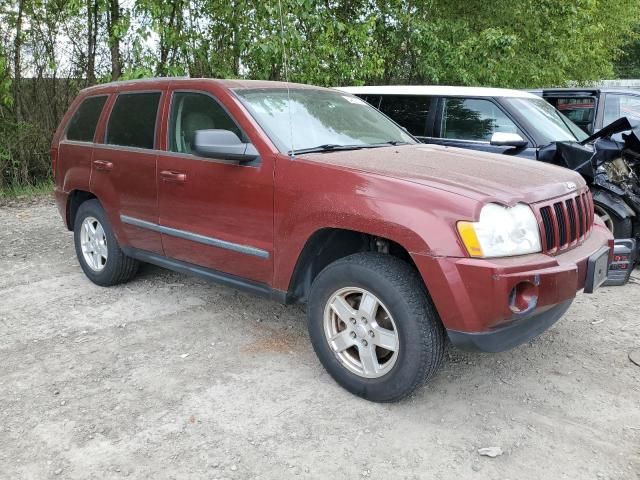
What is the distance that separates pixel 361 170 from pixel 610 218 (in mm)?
3212

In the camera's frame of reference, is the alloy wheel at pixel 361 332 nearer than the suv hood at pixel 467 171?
No

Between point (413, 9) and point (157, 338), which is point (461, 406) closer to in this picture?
point (157, 338)

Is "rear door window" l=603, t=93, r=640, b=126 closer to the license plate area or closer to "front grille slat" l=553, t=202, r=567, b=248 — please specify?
the license plate area

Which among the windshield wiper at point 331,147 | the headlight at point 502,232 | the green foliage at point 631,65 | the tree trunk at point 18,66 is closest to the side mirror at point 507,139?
the windshield wiper at point 331,147

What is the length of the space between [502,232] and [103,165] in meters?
3.34

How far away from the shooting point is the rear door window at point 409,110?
6.86 metres

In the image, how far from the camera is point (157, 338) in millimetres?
4121

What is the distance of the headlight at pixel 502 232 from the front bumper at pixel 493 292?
47mm

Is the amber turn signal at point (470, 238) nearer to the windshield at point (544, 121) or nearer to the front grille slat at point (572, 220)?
the front grille slat at point (572, 220)

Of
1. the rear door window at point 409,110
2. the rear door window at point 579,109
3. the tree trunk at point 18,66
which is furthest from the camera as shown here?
the tree trunk at point 18,66

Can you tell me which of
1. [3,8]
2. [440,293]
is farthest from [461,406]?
[3,8]

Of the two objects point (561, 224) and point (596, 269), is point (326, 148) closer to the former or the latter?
point (561, 224)

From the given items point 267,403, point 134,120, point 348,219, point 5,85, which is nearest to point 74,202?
point 134,120

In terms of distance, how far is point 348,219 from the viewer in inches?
124
